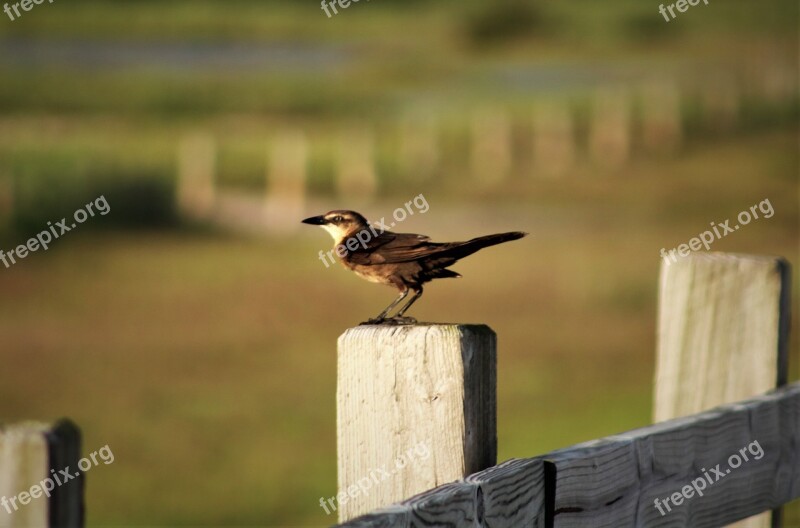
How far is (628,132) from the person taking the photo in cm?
1119

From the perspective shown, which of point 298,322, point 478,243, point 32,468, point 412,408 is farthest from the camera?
point 298,322

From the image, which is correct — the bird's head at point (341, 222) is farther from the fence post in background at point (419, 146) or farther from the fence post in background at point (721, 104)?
the fence post in background at point (721, 104)

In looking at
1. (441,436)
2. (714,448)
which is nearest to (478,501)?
(441,436)

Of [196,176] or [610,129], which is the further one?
[610,129]

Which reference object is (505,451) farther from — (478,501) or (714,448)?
(478,501)

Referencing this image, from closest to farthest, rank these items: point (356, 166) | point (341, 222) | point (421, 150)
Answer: point (341, 222) → point (356, 166) → point (421, 150)

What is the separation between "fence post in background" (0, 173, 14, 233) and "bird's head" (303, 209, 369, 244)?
308 inches

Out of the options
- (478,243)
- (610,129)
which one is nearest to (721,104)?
(610,129)

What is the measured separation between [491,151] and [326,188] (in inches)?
70.8

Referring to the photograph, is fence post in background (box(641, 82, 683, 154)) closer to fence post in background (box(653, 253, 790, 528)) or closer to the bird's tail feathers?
fence post in background (box(653, 253, 790, 528))

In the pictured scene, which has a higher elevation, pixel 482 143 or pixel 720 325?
pixel 482 143

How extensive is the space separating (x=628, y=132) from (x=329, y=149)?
3245 millimetres

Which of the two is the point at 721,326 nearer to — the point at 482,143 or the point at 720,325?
the point at 720,325

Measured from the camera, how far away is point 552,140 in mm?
11078
